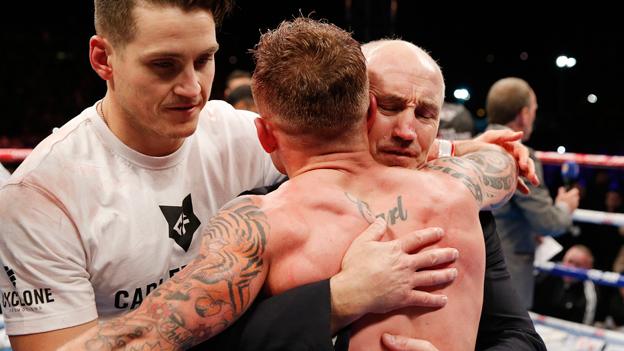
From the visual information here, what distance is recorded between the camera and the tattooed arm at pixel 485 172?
1.44 m

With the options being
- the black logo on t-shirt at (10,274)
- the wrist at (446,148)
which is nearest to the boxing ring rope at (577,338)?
the wrist at (446,148)

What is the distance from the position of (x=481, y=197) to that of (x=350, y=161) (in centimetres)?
35

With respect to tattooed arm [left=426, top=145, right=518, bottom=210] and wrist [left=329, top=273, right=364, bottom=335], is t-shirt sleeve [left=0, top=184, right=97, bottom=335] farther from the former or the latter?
tattooed arm [left=426, top=145, right=518, bottom=210]

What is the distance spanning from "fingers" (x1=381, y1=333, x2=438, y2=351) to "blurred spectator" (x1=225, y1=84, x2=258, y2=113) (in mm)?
2417

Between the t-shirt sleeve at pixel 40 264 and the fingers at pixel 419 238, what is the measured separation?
0.68m

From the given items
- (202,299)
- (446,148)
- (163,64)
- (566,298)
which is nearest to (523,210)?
(566,298)

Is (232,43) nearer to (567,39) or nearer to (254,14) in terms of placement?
(254,14)

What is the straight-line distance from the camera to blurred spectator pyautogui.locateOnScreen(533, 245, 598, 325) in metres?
4.19

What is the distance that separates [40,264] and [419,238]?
77 cm

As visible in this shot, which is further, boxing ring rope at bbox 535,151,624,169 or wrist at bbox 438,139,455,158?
boxing ring rope at bbox 535,151,624,169

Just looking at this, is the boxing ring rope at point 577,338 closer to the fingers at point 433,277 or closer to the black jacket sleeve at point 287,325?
the fingers at point 433,277

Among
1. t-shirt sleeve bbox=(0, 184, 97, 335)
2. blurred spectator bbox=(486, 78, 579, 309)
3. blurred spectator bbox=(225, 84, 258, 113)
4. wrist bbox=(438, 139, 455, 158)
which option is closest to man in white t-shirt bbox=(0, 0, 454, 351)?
t-shirt sleeve bbox=(0, 184, 97, 335)

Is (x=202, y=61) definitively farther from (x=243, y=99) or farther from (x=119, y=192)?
(x=243, y=99)

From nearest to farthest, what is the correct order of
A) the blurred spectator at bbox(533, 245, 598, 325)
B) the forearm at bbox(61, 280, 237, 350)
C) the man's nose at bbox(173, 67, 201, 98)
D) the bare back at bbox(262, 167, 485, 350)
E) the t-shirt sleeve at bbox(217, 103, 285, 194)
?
the forearm at bbox(61, 280, 237, 350), the bare back at bbox(262, 167, 485, 350), the man's nose at bbox(173, 67, 201, 98), the t-shirt sleeve at bbox(217, 103, 285, 194), the blurred spectator at bbox(533, 245, 598, 325)
